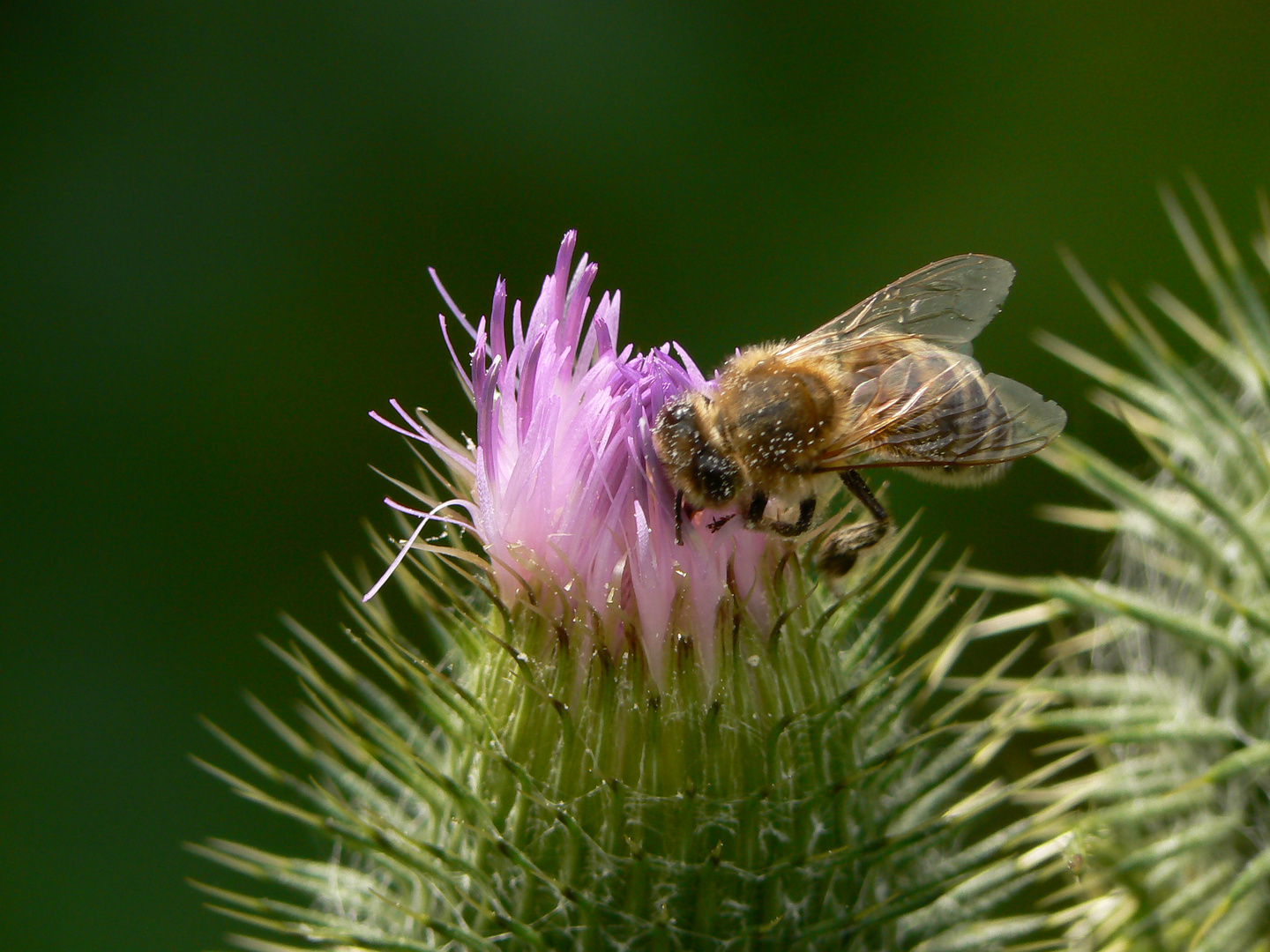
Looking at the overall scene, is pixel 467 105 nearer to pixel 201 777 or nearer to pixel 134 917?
pixel 201 777

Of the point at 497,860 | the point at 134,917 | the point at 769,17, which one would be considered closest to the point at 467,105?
the point at 769,17

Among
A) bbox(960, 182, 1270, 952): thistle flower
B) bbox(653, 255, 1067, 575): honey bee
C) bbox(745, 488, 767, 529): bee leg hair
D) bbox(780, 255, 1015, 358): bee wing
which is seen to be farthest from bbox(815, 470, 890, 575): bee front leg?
bbox(960, 182, 1270, 952): thistle flower

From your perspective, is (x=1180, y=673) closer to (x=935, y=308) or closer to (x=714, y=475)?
(x=935, y=308)

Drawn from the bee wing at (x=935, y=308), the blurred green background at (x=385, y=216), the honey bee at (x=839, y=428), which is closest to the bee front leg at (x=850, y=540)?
the honey bee at (x=839, y=428)

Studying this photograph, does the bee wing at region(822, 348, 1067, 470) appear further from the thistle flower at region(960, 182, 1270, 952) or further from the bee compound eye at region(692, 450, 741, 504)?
the thistle flower at region(960, 182, 1270, 952)

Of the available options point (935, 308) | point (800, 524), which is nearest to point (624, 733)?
point (800, 524)
